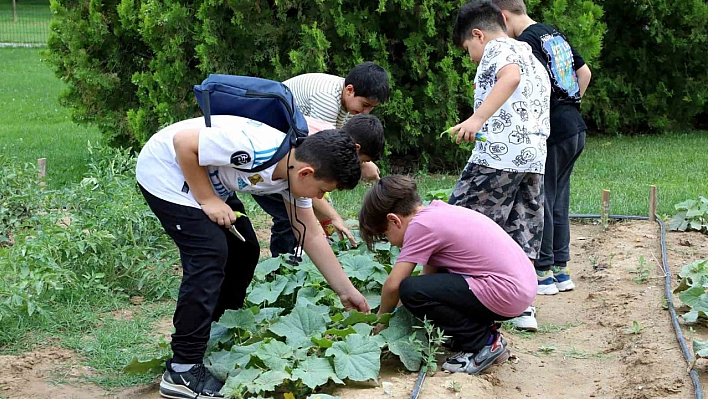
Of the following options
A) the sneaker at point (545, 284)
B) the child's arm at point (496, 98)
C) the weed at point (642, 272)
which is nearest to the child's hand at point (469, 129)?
the child's arm at point (496, 98)

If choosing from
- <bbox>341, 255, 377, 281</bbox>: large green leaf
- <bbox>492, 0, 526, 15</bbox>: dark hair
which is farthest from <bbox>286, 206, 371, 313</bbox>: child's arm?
<bbox>492, 0, 526, 15</bbox>: dark hair

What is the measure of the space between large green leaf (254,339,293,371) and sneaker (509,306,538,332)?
141 centimetres

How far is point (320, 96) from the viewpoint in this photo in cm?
489

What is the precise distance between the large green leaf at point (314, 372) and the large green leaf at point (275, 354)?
0.21 feet

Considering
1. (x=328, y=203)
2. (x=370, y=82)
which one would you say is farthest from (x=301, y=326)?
(x=370, y=82)

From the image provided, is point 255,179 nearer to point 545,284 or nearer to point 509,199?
point 509,199

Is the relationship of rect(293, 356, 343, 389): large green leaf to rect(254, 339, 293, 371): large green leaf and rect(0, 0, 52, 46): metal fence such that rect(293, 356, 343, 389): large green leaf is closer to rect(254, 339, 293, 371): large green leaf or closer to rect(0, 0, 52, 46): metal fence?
rect(254, 339, 293, 371): large green leaf

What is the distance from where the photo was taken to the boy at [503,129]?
441 cm

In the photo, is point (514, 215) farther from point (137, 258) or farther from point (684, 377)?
point (137, 258)

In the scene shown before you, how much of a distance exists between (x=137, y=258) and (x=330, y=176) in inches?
80.7

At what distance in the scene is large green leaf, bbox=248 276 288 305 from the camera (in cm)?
439

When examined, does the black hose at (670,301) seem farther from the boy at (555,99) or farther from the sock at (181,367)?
the sock at (181,367)

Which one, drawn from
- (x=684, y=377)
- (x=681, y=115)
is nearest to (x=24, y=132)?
(x=681, y=115)

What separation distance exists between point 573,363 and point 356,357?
1167 millimetres
